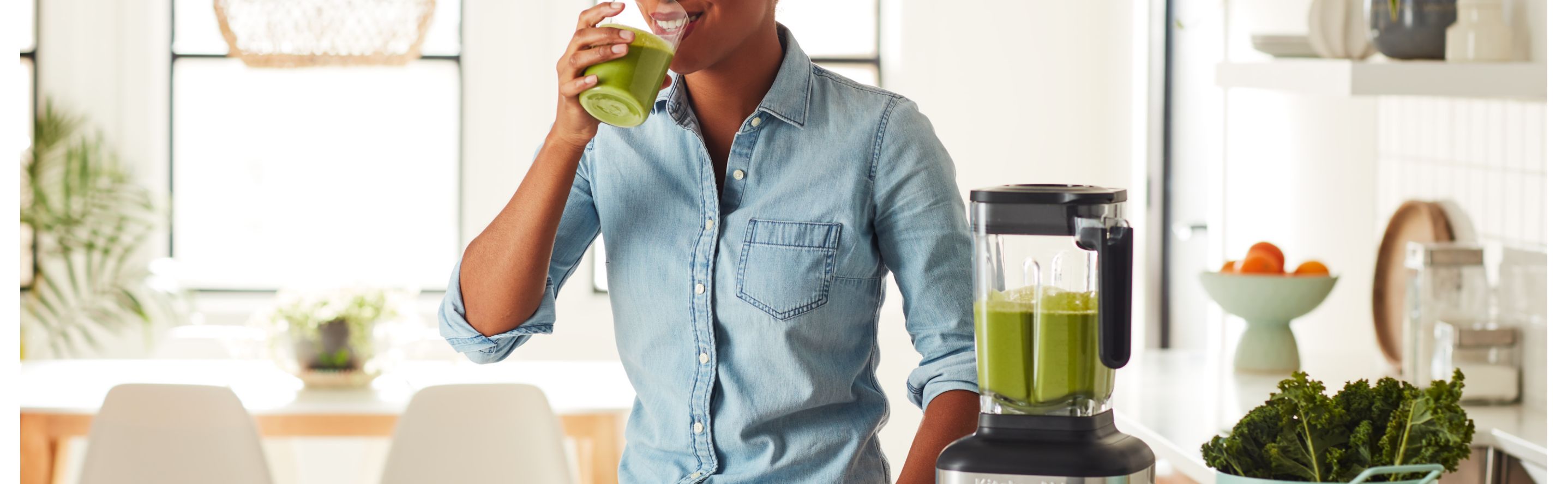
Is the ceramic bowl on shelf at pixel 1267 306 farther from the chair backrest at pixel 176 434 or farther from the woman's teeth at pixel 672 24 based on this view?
the chair backrest at pixel 176 434

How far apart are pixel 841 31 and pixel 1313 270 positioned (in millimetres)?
2417

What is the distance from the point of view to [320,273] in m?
4.41

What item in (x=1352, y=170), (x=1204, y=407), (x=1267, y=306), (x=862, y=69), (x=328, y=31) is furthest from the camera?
(x=862, y=69)

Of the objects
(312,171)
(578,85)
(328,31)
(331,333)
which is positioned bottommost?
(331,333)

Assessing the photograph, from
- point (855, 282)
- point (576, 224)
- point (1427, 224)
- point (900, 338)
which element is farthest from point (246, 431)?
point (900, 338)

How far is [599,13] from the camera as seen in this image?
3.18ft

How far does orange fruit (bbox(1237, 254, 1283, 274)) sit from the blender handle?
62.0 inches

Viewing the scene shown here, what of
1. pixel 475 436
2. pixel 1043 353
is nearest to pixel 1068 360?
pixel 1043 353

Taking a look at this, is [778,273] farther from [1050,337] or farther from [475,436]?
[475,436]

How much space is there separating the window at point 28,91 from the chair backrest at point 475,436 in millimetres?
2519

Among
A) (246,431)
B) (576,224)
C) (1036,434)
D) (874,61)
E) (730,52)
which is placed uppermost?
(874,61)

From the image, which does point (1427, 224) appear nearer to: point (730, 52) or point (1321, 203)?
point (1321, 203)

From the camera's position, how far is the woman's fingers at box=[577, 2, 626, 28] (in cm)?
97

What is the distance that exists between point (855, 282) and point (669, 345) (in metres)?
0.17
